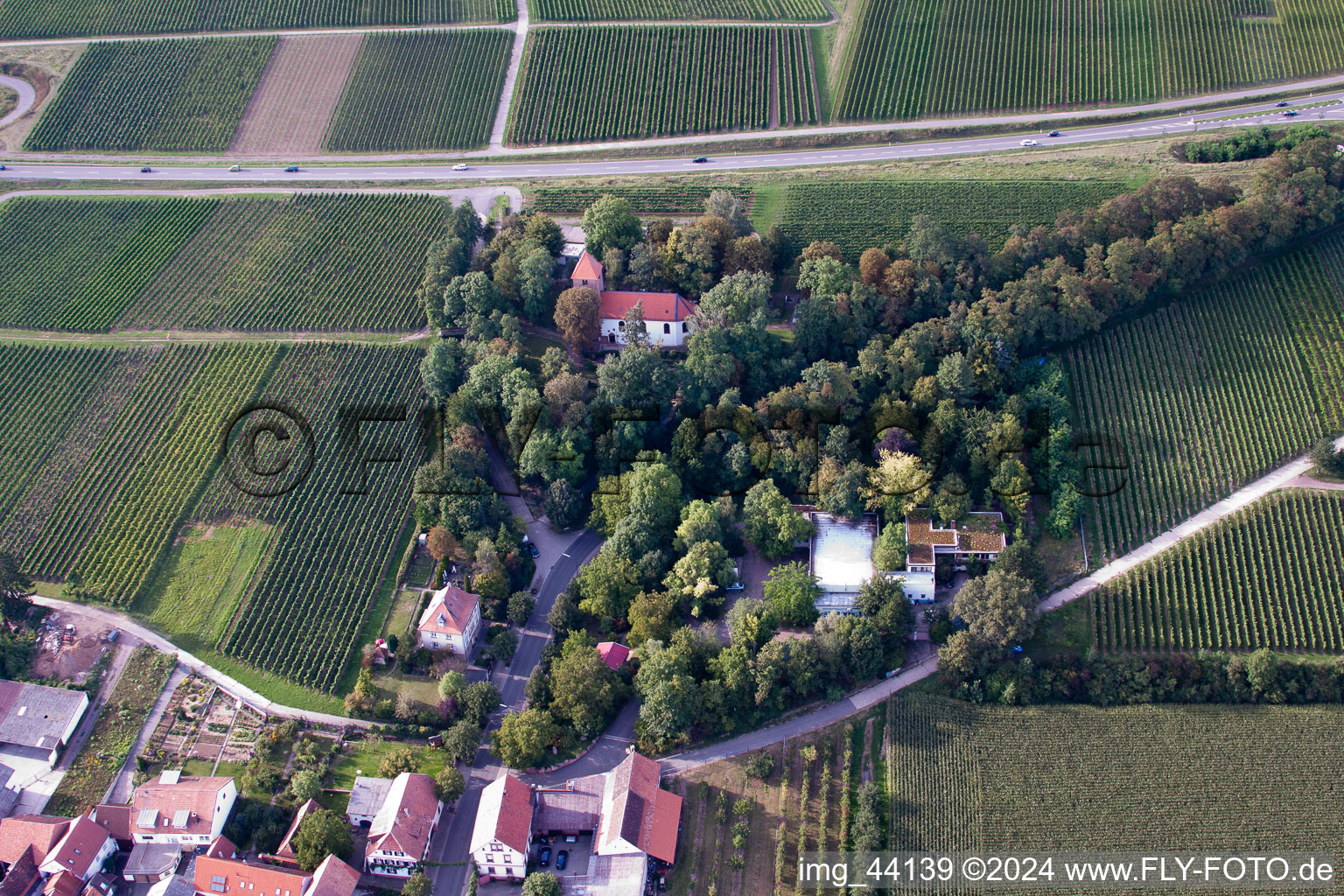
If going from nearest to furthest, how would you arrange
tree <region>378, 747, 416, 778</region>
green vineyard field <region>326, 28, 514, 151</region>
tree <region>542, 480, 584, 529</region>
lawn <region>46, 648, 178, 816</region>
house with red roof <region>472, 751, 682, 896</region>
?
house with red roof <region>472, 751, 682, 896</region> < tree <region>378, 747, 416, 778</region> < lawn <region>46, 648, 178, 816</region> < tree <region>542, 480, 584, 529</region> < green vineyard field <region>326, 28, 514, 151</region>

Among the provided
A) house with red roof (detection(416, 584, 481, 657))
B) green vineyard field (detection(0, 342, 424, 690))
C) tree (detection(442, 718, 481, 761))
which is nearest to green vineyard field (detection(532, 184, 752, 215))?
green vineyard field (detection(0, 342, 424, 690))

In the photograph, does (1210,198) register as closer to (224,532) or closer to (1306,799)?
(1306,799)

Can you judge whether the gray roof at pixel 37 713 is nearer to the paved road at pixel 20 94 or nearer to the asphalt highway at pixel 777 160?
the asphalt highway at pixel 777 160

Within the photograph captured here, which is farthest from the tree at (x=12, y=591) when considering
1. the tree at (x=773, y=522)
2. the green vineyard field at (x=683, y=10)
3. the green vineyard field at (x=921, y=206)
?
the green vineyard field at (x=683, y=10)

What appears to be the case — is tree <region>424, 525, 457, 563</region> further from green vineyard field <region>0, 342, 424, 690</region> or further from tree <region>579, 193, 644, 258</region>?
tree <region>579, 193, 644, 258</region>

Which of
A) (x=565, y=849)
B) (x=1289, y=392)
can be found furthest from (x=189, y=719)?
(x=1289, y=392)

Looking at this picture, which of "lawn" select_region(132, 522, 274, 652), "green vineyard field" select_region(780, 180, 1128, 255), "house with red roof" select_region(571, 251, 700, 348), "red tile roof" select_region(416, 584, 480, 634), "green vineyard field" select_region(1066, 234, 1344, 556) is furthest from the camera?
"green vineyard field" select_region(780, 180, 1128, 255)
